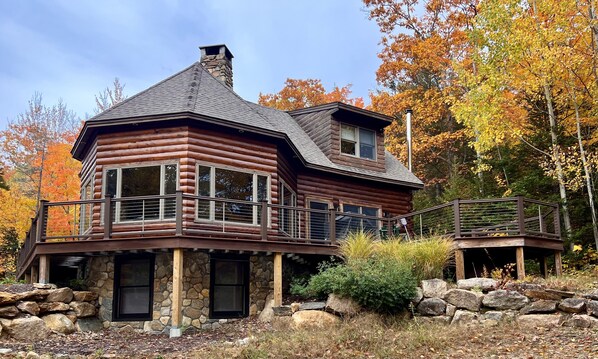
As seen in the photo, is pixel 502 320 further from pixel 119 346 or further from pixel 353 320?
pixel 119 346

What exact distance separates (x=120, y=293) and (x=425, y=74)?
22.8m

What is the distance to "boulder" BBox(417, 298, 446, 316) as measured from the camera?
12.3 meters

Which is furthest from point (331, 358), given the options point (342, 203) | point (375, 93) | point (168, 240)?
point (375, 93)

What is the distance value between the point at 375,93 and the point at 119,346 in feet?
85.2

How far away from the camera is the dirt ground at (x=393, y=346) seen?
9492 millimetres

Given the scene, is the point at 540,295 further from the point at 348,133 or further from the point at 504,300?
the point at 348,133

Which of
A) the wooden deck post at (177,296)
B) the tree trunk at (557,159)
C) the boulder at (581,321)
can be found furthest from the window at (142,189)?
the tree trunk at (557,159)

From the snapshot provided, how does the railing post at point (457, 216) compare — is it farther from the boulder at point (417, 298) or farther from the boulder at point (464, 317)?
the boulder at point (464, 317)

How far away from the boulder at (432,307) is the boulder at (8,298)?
28.9 ft

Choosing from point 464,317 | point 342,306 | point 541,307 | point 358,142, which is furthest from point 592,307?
point 358,142

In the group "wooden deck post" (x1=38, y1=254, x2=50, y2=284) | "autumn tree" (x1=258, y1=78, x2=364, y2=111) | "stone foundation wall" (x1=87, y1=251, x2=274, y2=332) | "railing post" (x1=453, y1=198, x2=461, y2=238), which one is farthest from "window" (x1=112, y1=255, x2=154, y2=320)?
"autumn tree" (x1=258, y1=78, x2=364, y2=111)

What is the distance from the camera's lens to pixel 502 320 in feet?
37.8

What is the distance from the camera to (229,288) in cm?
1501

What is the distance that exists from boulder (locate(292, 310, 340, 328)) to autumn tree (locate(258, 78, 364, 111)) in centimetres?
2467
